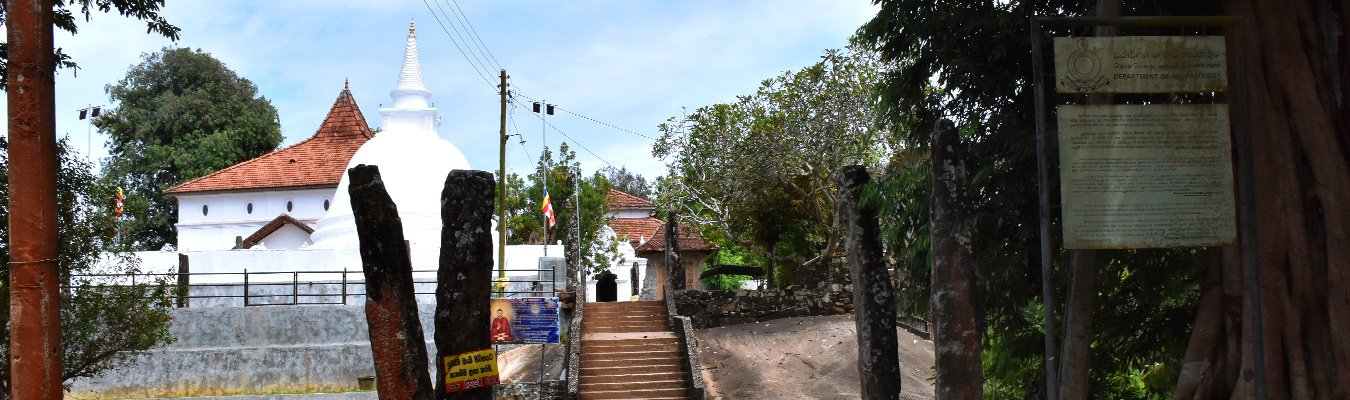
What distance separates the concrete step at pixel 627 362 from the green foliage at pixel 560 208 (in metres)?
13.7

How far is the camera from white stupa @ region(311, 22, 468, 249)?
1055 inches

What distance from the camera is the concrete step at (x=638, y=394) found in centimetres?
1777

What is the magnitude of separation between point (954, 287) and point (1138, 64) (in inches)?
82.8

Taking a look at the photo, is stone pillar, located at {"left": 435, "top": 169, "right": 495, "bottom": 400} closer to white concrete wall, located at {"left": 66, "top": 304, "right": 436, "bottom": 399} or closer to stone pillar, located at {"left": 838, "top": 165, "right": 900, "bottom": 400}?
stone pillar, located at {"left": 838, "top": 165, "right": 900, "bottom": 400}

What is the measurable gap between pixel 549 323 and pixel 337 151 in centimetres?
2022

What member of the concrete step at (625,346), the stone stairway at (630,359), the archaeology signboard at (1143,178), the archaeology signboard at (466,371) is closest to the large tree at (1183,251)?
the archaeology signboard at (1143,178)

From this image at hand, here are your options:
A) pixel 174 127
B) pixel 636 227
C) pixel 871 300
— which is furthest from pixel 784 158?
pixel 174 127

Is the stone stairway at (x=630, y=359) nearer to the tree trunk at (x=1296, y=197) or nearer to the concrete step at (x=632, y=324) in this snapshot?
the concrete step at (x=632, y=324)

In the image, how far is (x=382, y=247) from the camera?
8242 millimetres

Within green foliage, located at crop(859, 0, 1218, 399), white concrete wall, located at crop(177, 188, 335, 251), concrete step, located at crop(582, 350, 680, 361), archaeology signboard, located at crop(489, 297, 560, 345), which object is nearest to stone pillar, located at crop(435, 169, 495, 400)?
green foliage, located at crop(859, 0, 1218, 399)

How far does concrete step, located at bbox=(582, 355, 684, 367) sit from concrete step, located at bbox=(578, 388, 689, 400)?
2.56ft

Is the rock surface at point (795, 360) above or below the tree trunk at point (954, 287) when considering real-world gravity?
below

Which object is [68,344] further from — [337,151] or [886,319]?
[337,151]

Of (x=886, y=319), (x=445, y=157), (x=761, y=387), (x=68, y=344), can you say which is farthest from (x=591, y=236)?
(x=886, y=319)
